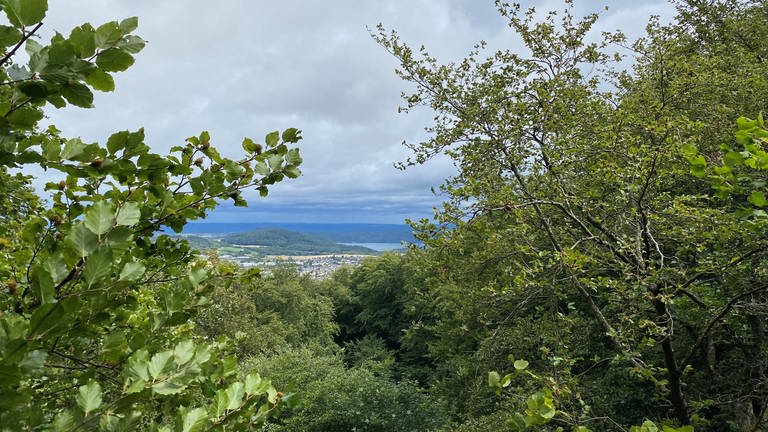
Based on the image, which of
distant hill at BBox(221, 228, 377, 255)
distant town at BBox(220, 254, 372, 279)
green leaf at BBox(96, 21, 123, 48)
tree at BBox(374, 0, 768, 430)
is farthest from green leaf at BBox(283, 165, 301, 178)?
distant hill at BBox(221, 228, 377, 255)

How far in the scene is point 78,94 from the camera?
115 cm

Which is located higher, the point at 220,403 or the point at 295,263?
the point at 220,403

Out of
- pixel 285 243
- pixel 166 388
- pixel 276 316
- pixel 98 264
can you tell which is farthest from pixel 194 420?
pixel 285 243

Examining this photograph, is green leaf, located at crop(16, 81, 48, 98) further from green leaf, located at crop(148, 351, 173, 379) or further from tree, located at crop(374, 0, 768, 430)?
tree, located at crop(374, 0, 768, 430)

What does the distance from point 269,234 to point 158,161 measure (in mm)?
184148

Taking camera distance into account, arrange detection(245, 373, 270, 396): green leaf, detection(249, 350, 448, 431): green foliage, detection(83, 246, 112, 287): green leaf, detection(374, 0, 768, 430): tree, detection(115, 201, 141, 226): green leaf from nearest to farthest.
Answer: detection(83, 246, 112, 287): green leaf < detection(115, 201, 141, 226): green leaf < detection(245, 373, 270, 396): green leaf < detection(374, 0, 768, 430): tree < detection(249, 350, 448, 431): green foliage

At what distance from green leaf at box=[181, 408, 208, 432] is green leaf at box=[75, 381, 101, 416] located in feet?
0.86

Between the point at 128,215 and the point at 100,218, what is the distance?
0.24ft

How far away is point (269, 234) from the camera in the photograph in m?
179

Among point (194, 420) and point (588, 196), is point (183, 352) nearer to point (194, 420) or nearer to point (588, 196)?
point (194, 420)

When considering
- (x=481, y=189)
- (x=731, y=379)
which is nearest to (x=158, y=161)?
(x=481, y=189)

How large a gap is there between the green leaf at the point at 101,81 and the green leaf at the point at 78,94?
0.03 metres

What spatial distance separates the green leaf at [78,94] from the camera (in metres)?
1.13

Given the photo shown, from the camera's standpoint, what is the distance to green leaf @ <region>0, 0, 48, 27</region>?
38.5 inches
